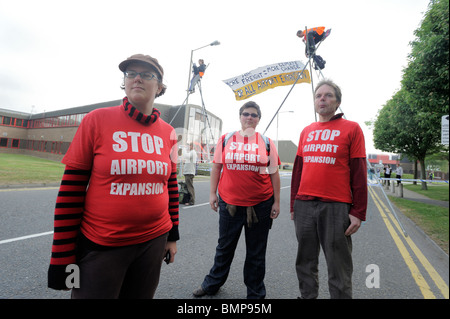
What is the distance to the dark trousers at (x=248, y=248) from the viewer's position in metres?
2.32

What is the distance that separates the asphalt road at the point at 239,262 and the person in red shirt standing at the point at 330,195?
0.27m

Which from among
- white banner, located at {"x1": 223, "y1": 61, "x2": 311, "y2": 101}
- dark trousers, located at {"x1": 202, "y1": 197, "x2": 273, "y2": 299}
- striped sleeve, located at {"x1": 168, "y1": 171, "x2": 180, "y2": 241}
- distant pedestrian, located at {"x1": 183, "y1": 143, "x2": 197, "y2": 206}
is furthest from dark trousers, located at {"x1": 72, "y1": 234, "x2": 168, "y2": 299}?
distant pedestrian, located at {"x1": 183, "y1": 143, "x2": 197, "y2": 206}

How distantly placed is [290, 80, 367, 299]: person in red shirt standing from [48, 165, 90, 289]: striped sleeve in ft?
5.26

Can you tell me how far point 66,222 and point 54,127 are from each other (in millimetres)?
35859

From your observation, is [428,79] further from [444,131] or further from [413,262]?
[413,262]

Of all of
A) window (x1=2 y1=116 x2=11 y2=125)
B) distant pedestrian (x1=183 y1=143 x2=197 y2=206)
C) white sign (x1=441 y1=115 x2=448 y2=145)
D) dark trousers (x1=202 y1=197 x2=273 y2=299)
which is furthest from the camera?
window (x1=2 y1=116 x2=11 y2=125)

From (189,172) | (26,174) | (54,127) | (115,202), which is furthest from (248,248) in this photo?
(54,127)

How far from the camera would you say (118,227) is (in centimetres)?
131

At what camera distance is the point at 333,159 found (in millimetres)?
1926

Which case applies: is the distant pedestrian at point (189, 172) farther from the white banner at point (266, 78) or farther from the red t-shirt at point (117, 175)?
the red t-shirt at point (117, 175)

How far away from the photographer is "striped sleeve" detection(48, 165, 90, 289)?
1.23m

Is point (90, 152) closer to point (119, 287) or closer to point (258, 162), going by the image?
point (119, 287)

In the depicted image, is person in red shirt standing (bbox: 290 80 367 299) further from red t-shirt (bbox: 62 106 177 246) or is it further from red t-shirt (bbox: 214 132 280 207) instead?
red t-shirt (bbox: 62 106 177 246)

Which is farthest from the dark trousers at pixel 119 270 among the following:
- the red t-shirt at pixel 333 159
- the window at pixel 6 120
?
the window at pixel 6 120
